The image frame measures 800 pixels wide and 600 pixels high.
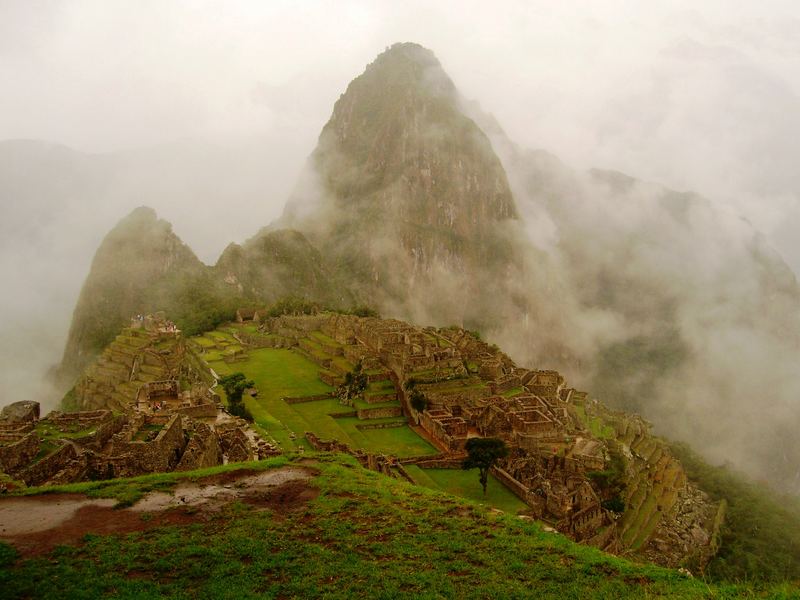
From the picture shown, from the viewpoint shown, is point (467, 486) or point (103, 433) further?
point (467, 486)

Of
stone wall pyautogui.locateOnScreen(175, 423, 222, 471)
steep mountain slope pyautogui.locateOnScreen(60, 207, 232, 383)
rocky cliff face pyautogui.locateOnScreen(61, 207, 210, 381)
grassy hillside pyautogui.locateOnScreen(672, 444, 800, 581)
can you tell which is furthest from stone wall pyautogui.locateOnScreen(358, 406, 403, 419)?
rocky cliff face pyautogui.locateOnScreen(61, 207, 210, 381)

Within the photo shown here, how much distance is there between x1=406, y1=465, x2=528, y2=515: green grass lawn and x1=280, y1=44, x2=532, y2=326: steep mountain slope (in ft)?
333

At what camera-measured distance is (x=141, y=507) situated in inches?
492

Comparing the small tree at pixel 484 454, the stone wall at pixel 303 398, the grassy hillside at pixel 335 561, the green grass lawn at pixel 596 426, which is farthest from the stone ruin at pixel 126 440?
the green grass lawn at pixel 596 426

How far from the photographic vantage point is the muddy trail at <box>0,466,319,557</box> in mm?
10984

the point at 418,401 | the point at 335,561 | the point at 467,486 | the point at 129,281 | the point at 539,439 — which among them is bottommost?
the point at 467,486

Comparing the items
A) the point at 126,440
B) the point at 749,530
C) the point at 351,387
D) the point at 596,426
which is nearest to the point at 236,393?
the point at 351,387

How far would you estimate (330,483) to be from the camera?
578 inches

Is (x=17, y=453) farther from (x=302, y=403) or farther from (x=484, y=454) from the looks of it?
(x=302, y=403)

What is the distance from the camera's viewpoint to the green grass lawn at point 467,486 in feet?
86.9

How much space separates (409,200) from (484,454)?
414 feet

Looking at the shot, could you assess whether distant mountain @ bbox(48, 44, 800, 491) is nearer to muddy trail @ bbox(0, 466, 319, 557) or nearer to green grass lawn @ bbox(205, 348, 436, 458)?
green grass lawn @ bbox(205, 348, 436, 458)

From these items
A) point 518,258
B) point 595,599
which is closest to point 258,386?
point 595,599

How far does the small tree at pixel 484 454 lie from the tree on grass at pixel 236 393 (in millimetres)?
9795
